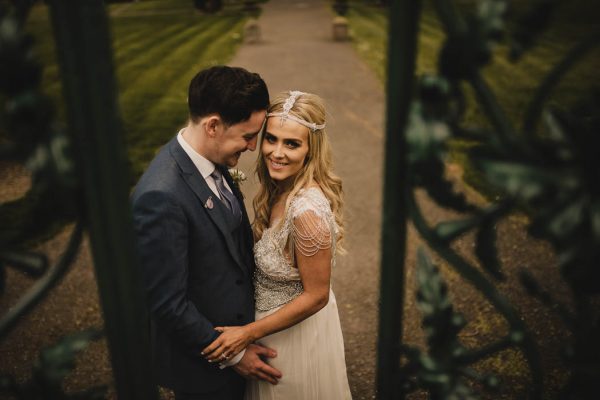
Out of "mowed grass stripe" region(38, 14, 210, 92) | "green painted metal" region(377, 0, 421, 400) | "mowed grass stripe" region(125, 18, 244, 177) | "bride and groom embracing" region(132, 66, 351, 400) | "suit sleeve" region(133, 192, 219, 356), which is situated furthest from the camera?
"mowed grass stripe" region(38, 14, 210, 92)

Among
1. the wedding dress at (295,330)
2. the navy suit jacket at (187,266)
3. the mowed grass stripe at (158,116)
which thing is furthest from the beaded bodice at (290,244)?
the mowed grass stripe at (158,116)

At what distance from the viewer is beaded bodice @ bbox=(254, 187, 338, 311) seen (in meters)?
2.68

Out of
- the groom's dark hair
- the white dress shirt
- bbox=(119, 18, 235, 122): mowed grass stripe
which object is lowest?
bbox=(119, 18, 235, 122): mowed grass stripe

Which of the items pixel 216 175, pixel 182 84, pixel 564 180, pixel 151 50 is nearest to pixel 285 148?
pixel 216 175

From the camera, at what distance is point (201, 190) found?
254 cm

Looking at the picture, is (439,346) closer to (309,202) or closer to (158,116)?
(309,202)

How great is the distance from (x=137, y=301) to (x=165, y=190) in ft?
4.22

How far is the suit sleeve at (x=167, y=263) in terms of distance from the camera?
2344mm

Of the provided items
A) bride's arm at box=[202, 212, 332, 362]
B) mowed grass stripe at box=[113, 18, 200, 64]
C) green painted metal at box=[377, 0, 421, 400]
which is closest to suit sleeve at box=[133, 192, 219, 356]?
bride's arm at box=[202, 212, 332, 362]

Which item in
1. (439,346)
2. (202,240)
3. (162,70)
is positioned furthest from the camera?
(162,70)

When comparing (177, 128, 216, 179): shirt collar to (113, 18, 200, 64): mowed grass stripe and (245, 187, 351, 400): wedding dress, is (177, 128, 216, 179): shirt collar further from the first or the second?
(113, 18, 200, 64): mowed grass stripe

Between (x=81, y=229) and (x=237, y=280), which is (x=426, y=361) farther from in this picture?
(x=237, y=280)

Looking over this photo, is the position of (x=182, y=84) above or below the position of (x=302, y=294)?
below

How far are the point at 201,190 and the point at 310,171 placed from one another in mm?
722
